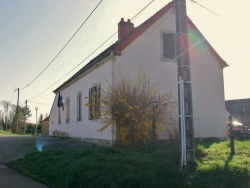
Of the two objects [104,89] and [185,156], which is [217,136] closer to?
[104,89]

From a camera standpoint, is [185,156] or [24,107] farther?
[24,107]

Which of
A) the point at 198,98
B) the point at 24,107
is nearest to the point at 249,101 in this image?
the point at 24,107

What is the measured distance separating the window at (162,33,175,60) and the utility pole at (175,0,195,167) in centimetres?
755

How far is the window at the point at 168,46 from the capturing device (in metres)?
16.2

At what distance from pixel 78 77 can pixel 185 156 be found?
42.3 feet

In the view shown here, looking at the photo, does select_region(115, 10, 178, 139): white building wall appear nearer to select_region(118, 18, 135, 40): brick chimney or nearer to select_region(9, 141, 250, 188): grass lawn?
select_region(118, 18, 135, 40): brick chimney

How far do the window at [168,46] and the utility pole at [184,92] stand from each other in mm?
7551

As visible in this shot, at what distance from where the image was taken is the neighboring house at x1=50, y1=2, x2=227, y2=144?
49.4 ft

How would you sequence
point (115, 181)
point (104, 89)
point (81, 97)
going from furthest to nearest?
point (81, 97), point (104, 89), point (115, 181)

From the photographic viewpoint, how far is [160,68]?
15922 mm

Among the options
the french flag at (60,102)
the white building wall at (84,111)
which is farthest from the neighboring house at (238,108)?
the white building wall at (84,111)

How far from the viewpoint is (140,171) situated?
7551 millimetres

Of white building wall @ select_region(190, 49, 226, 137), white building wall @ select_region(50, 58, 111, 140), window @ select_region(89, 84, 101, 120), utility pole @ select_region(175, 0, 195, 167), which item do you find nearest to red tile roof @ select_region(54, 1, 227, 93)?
white building wall @ select_region(190, 49, 226, 137)

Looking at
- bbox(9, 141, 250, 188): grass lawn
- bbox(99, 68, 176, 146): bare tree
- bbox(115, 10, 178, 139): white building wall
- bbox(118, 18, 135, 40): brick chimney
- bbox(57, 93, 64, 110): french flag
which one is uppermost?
bbox(118, 18, 135, 40): brick chimney
